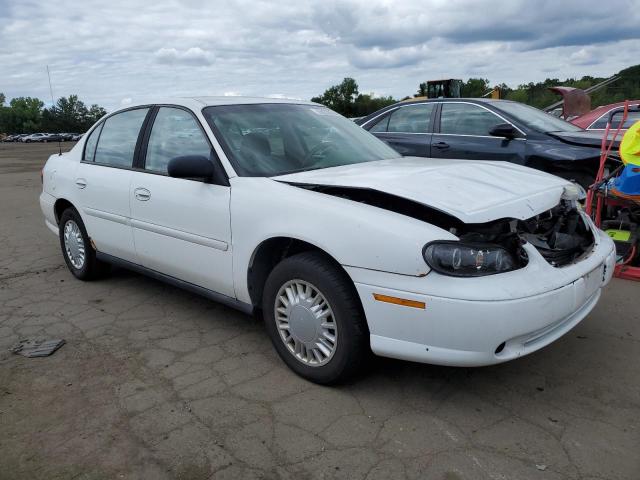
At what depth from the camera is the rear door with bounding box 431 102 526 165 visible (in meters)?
6.41

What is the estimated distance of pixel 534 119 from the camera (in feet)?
22.4

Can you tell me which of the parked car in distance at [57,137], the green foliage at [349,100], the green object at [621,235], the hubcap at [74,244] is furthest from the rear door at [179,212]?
the green foliage at [349,100]

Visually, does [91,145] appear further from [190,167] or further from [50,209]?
[190,167]

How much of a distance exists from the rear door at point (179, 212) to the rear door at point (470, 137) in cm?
394

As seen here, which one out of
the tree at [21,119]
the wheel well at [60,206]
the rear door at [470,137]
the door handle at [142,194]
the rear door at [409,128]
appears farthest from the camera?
the tree at [21,119]

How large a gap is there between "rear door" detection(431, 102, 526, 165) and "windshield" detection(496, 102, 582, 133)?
24 centimetres

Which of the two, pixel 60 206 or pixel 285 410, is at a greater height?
pixel 60 206

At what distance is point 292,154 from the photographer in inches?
141

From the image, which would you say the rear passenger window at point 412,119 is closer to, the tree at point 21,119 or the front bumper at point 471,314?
the front bumper at point 471,314

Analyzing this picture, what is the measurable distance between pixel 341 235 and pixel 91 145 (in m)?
3.05

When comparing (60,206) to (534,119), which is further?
(534,119)

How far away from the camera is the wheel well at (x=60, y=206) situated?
5020 mm

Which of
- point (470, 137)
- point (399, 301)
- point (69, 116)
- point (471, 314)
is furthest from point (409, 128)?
point (69, 116)

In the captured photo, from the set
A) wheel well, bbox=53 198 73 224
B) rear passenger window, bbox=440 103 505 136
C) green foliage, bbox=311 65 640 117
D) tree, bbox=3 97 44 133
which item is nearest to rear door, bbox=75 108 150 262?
wheel well, bbox=53 198 73 224
